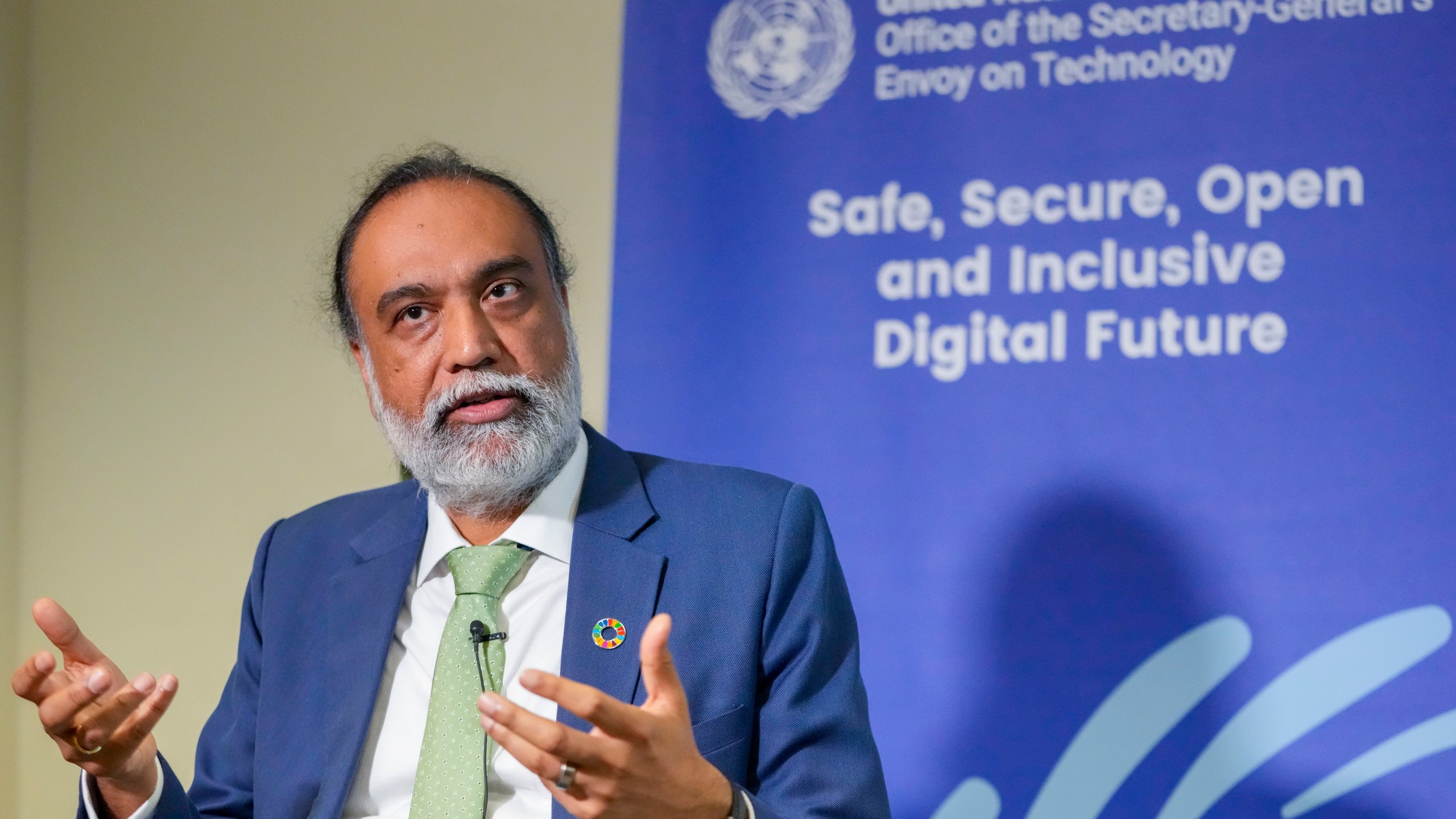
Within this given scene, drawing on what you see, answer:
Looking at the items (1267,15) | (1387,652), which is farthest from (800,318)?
(1387,652)

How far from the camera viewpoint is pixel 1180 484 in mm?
2461

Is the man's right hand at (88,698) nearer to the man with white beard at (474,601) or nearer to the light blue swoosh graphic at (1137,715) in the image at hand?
the man with white beard at (474,601)

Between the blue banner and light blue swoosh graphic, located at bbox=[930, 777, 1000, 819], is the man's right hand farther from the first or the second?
light blue swoosh graphic, located at bbox=[930, 777, 1000, 819]

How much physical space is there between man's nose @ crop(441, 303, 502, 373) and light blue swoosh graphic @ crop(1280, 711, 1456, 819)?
5.28ft

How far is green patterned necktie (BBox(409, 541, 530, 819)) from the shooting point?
5.66ft

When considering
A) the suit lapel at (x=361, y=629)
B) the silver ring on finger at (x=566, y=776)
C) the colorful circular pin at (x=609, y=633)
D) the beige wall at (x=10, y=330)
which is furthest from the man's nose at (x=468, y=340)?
the beige wall at (x=10, y=330)

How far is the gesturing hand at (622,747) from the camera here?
49.0 inches

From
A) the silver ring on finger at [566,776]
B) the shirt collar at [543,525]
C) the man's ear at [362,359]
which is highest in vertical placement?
the man's ear at [362,359]

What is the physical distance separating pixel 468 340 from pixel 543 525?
0.29 meters

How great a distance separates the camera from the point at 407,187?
6.70 ft

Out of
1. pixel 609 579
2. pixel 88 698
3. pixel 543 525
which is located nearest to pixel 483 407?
pixel 543 525

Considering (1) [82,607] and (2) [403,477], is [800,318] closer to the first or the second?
(2) [403,477]

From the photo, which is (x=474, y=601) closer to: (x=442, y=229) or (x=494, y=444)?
(x=494, y=444)

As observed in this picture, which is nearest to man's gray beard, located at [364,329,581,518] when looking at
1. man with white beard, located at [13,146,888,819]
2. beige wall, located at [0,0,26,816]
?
man with white beard, located at [13,146,888,819]
